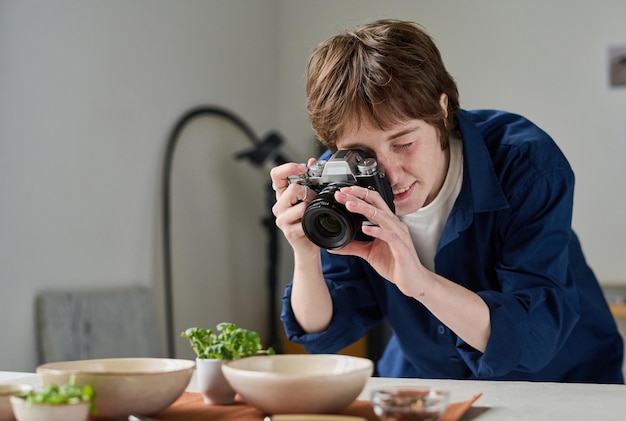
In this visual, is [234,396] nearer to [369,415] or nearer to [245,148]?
[369,415]

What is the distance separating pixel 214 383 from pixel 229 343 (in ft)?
0.17

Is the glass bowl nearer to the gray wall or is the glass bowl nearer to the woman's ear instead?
the woman's ear

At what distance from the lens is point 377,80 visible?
1.39 meters

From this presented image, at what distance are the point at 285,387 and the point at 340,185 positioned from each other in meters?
0.53

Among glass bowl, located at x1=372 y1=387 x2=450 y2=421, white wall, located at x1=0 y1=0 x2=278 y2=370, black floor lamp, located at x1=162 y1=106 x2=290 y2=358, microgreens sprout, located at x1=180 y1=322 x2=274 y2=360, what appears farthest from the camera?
black floor lamp, located at x1=162 y1=106 x2=290 y2=358

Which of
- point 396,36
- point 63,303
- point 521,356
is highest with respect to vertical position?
point 396,36

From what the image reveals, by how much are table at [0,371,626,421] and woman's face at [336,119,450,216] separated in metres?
0.33

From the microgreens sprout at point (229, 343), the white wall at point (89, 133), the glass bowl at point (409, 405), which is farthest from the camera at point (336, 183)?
the white wall at point (89, 133)

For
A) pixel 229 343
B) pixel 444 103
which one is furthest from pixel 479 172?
pixel 229 343

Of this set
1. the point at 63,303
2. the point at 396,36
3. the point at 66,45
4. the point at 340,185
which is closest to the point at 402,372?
the point at 340,185

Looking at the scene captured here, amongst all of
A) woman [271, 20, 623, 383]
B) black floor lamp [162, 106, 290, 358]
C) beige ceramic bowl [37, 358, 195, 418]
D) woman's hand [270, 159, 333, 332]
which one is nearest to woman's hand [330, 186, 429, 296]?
woman [271, 20, 623, 383]

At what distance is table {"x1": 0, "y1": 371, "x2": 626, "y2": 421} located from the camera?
99cm

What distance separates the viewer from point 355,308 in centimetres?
166

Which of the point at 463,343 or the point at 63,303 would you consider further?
the point at 63,303
